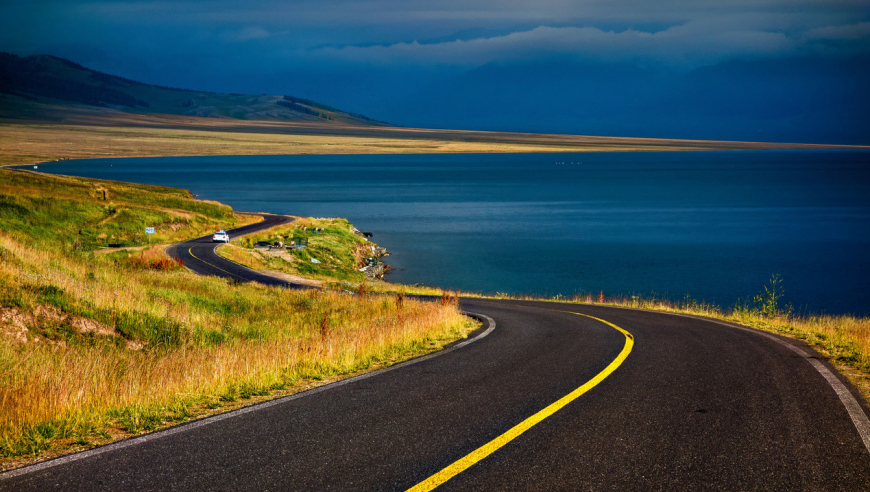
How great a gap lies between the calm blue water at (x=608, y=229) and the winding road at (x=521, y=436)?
114 ft

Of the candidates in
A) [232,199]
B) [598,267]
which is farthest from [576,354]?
[232,199]

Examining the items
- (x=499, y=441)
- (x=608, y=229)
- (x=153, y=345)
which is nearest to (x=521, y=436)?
(x=499, y=441)

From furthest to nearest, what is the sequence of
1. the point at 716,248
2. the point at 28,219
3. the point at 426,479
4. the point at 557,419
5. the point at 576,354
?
1. the point at 716,248
2. the point at 28,219
3. the point at 576,354
4. the point at 557,419
5. the point at 426,479

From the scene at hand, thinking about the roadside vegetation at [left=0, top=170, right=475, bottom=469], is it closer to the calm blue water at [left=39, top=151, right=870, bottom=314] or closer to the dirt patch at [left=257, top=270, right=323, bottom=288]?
the dirt patch at [left=257, top=270, right=323, bottom=288]

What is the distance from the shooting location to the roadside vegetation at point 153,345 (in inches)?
257

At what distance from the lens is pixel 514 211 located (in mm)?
98125

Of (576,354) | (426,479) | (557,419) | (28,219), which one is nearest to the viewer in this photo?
(426,479)

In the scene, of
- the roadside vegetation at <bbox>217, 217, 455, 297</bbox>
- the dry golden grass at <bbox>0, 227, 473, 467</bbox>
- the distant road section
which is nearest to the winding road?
the dry golden grass at <bbox>0, 227, 473, 467</bbox>

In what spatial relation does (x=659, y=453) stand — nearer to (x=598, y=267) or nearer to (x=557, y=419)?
(x=557, y=419)

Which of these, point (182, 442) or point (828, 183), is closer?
point (182, 442)

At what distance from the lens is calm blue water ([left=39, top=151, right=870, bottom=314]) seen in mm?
47594

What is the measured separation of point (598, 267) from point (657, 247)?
46.0 feet

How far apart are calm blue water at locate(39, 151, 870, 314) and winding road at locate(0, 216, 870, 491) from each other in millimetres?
34668

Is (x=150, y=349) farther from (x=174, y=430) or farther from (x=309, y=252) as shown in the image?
(x=309, y=252)
